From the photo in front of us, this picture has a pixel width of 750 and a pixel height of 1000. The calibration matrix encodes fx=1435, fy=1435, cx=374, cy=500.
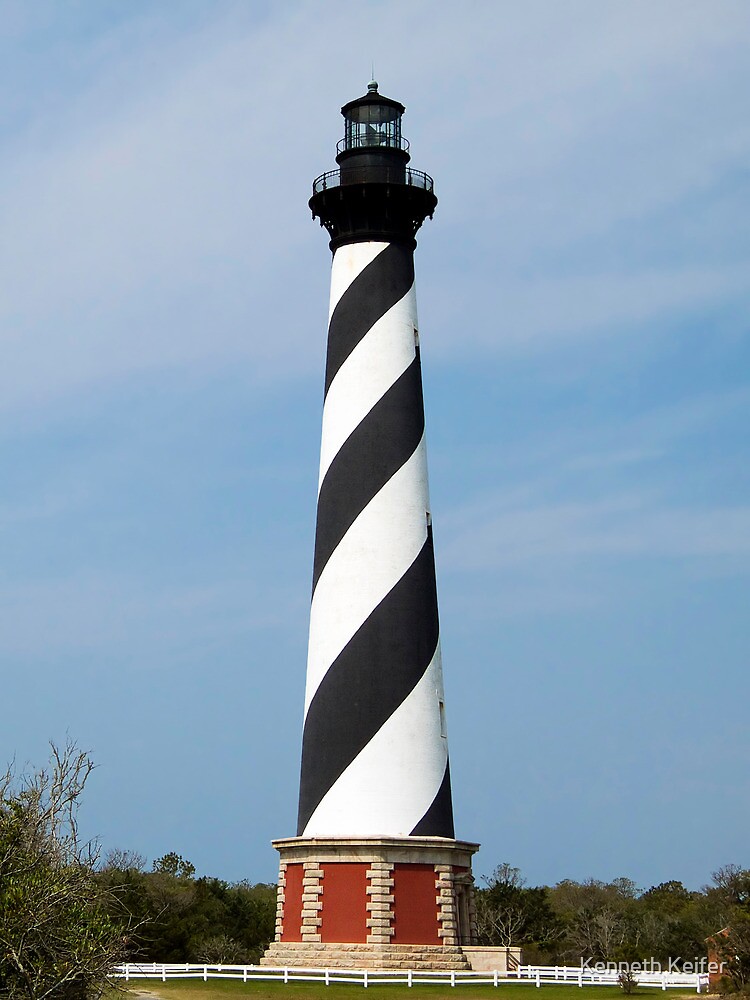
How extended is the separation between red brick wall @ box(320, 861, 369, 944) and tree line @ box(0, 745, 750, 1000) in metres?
3.96

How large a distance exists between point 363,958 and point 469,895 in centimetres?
332

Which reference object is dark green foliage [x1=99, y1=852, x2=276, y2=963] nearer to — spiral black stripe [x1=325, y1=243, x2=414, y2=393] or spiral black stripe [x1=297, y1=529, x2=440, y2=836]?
spiral black stripe [x1=297, y1=529, x2=440, y2=836]

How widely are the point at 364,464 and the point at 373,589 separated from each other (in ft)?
9.09

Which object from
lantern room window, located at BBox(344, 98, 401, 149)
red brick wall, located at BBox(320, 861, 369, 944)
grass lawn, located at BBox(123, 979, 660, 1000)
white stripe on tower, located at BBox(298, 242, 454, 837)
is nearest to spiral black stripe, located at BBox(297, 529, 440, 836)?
white stripe on tower, located at BBox(298, 242, 454, 837)

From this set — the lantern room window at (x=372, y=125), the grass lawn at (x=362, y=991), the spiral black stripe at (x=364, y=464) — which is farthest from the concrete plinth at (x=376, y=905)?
the lantern room window at (x=372, y=125)

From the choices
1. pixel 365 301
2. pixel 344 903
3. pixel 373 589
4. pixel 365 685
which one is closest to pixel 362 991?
pixel 344 903

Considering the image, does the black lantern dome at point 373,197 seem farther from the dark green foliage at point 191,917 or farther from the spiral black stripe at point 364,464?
the dark green foliage at point 191,917

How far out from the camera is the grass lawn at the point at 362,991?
2466cm

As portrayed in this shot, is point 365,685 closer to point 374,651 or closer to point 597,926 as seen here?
point 374,651

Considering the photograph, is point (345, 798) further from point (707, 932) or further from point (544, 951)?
point (707, 932)

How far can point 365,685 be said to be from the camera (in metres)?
29.6

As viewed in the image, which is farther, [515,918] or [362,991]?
[515,918]

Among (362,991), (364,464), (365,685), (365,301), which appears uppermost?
(365,301)

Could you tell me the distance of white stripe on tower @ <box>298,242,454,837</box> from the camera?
96.4ft
